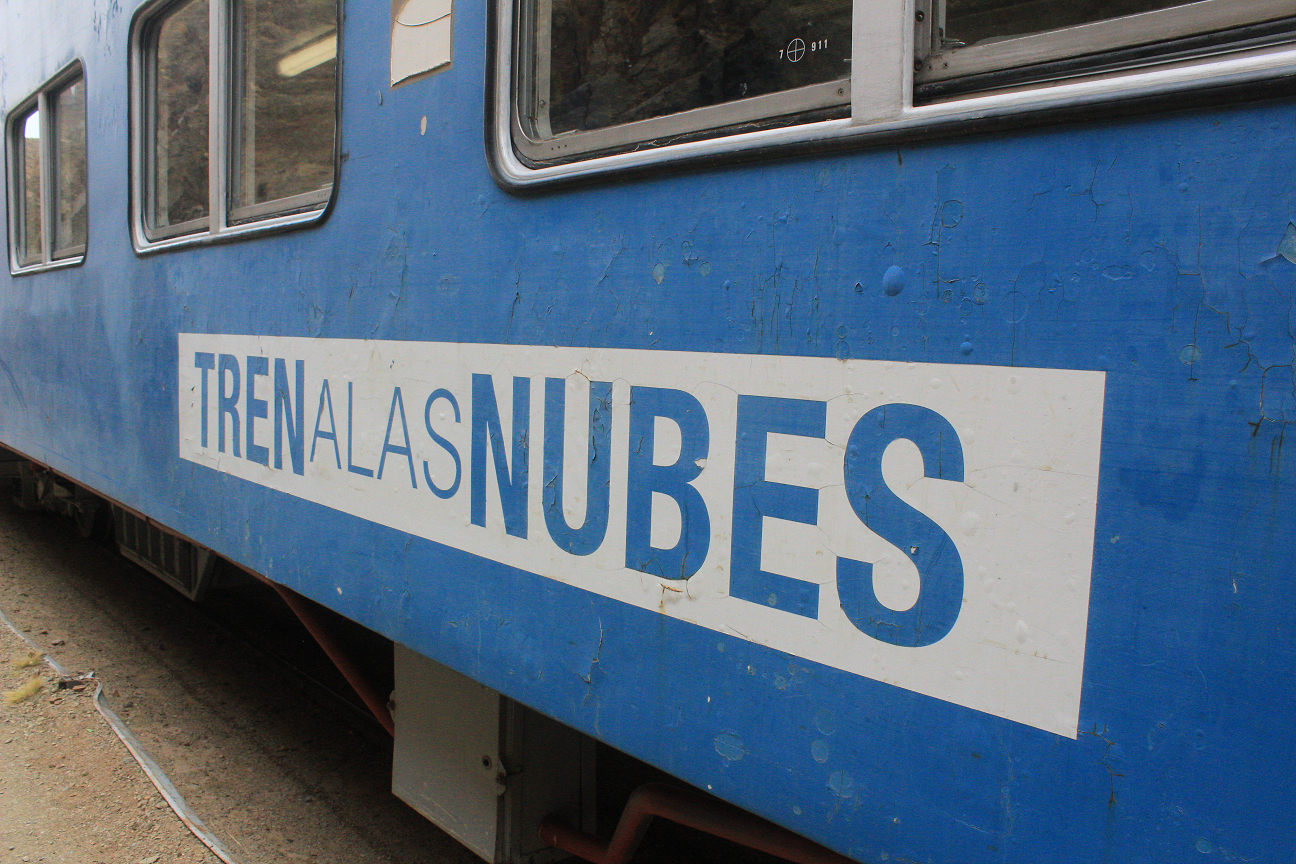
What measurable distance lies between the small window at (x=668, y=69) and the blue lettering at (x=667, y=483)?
0.41 m

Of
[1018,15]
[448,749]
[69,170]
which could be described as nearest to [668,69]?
[1018,15]

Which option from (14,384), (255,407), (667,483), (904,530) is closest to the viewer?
(904,530)

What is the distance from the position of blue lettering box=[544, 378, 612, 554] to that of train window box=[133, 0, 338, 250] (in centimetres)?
100

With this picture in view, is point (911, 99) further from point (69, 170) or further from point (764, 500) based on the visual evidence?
point (69, 170)

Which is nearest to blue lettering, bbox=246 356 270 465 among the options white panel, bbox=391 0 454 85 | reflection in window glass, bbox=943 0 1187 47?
white panel, bbox=391 0 454 85

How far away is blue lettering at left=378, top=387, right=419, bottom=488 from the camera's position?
1889 millimetres

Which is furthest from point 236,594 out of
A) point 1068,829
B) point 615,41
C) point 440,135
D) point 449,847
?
point 1068,829

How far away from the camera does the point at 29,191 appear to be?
4.86 metres

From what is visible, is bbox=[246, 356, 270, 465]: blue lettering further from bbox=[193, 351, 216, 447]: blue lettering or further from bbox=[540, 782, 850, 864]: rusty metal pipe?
bbox=[540, 782, 850, 864]: rusty metal pipe

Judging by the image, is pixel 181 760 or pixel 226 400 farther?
pixel 181 760

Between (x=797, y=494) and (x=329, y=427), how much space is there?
132 cm

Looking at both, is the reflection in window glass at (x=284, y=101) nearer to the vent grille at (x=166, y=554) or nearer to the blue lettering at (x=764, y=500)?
the blue lettering at (x=764, y=500)

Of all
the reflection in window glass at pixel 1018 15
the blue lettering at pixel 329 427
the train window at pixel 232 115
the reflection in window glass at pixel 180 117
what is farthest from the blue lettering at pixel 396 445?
the reflection in window glass at pixel 180 117

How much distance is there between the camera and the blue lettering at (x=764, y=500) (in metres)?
1.20
